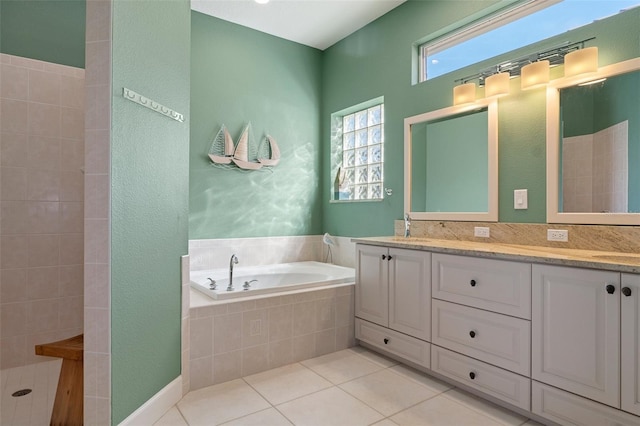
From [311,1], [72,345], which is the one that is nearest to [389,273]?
[72,345]

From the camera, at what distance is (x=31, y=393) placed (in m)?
2.04

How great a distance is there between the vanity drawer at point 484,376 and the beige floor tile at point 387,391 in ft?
0.58

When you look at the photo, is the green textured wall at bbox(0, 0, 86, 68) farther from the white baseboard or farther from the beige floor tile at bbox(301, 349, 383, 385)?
the beige floor tile at bbox(301, 349, 383, 385)

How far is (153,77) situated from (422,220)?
87.0 inches

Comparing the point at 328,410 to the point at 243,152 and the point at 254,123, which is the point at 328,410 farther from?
the point at 254,123

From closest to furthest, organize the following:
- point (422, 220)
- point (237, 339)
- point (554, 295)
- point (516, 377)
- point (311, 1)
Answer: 1. point (554, 295)
2. point (516, 377)
3. point (237, 339)
4. point (422, 220)
5. point (311, 1)

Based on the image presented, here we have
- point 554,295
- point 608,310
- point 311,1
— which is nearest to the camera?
point 608,310

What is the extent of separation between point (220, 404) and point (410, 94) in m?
2.80

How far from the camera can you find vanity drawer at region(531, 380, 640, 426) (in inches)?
57.0

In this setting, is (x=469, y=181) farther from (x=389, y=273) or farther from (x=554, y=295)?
(x=554, y=295)

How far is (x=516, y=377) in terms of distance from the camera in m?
1.79

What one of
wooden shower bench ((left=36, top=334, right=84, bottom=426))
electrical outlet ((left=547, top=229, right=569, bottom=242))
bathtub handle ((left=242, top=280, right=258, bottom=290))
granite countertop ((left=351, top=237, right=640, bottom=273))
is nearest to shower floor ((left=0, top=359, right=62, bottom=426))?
wooden shower bench ((left=36, top=334, right=84, bottom=426))

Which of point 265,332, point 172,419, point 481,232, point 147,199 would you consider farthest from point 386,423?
point 147,199

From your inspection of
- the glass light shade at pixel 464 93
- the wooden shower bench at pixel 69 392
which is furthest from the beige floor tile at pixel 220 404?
the glass light shade at pixel 464 93
